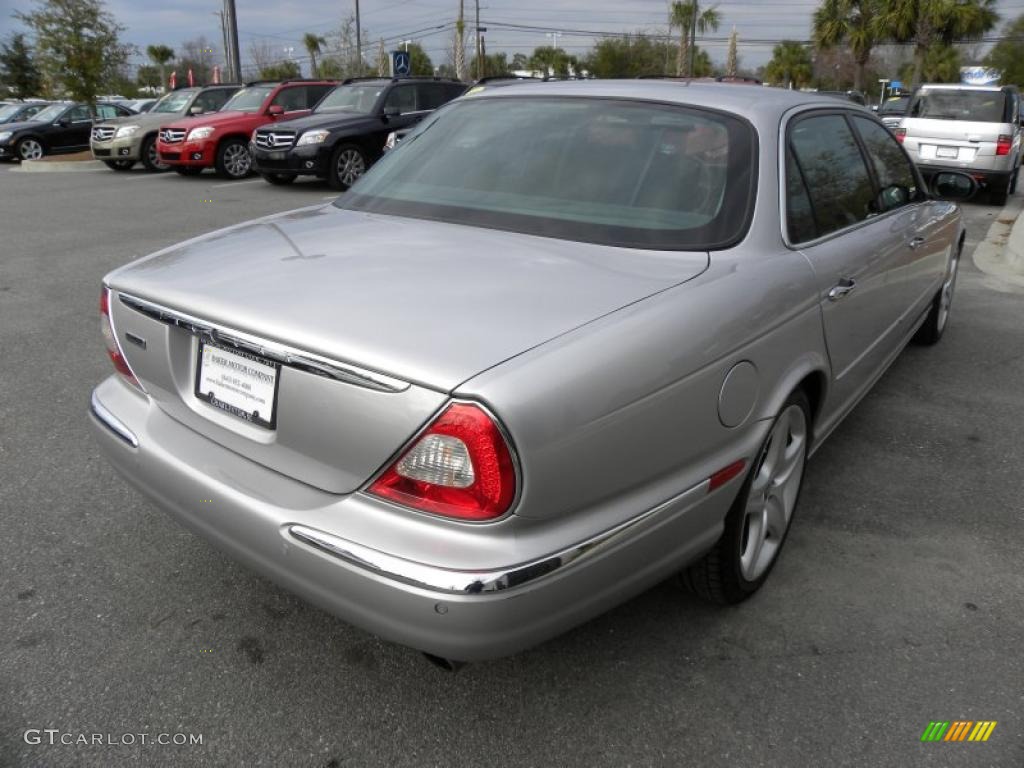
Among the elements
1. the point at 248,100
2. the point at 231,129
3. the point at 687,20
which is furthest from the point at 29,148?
the point at 687,20

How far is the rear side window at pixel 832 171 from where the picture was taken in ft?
9.78

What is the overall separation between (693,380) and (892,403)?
9.61 ft

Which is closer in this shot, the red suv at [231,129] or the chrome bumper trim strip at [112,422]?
the chrome bumper trim strip at [112,422]

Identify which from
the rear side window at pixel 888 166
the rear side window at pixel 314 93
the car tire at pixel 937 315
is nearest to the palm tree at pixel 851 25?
the rear side window at pixel 314 93

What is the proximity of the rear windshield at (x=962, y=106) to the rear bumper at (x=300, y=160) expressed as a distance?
9.33 meters

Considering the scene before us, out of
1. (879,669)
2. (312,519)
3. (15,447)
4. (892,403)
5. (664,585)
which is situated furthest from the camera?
(892,403)

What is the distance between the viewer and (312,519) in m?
1.94

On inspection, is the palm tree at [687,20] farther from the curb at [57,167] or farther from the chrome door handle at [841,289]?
the chrome door handle at [841,289]

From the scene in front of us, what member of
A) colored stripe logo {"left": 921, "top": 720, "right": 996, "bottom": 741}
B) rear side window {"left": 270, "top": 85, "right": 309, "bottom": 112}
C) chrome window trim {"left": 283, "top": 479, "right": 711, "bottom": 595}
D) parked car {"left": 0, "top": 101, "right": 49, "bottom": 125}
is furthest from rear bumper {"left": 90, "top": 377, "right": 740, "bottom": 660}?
parked car {"left": 0, "top": 101, "right": 49, "bottom": 125}

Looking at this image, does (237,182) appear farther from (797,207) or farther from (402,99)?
(797,207)

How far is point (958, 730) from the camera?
2203mm

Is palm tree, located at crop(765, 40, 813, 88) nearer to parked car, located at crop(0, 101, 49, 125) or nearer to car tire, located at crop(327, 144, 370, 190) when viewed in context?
parked car, located at crop(0, 101, 49, 125)

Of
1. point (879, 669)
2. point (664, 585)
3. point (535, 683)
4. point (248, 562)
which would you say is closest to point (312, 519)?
point (248, 562)

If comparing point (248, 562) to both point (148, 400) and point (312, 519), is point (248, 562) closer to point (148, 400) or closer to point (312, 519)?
point (312, 519)
